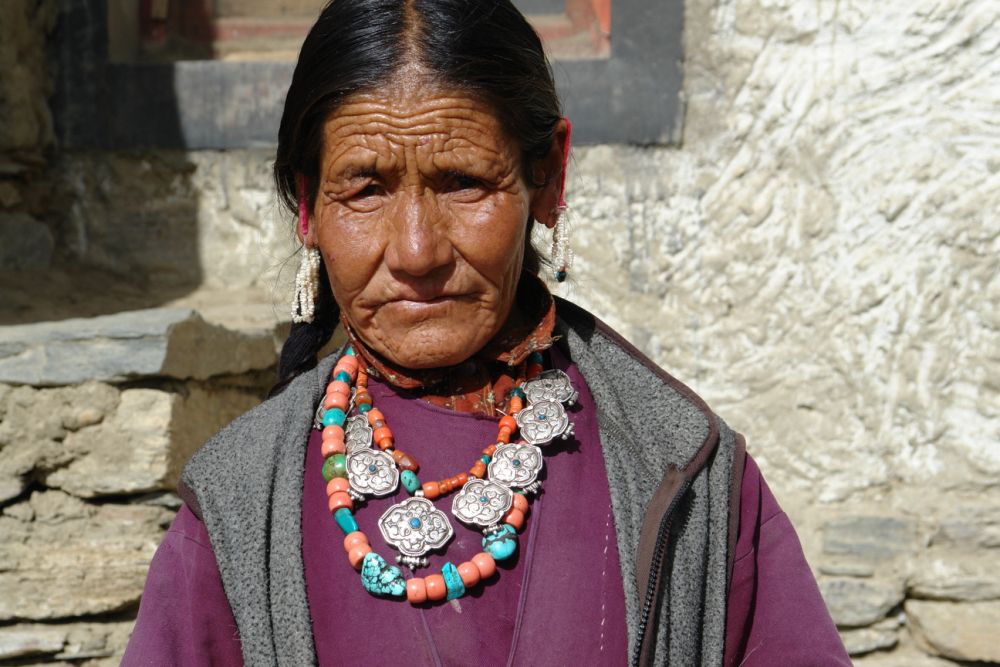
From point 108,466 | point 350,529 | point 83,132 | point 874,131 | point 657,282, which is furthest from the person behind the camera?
point 83,132

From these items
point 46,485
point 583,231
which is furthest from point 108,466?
point 583,231

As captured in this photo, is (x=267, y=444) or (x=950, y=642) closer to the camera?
(x=267, y=444)

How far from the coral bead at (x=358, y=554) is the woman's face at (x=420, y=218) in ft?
1.06

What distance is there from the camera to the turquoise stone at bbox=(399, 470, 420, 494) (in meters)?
1.46

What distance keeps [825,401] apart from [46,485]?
2.56m

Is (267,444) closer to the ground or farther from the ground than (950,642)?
farther from the ground

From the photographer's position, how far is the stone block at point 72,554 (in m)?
2.49

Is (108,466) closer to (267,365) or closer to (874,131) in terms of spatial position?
(267,365)

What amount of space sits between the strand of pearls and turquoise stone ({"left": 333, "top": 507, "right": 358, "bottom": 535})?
0.42 meters

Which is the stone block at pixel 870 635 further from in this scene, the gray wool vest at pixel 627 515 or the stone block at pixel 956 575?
the gray wool vest at pixel 627 515

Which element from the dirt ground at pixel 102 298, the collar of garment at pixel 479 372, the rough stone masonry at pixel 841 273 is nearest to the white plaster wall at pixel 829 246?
the rough stone masonry at pixel 841 273

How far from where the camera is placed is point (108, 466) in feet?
8.25

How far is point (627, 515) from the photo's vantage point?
4.83ft

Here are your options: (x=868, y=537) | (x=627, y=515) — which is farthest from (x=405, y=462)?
(x=868, y=537)
